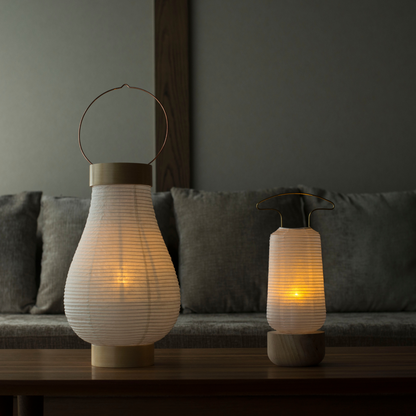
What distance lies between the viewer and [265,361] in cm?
91

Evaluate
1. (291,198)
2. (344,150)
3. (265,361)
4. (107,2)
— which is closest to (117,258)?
(265,361)

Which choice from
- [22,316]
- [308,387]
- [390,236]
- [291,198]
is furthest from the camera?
[291,198]

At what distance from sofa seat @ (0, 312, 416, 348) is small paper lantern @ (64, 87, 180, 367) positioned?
0.66 m

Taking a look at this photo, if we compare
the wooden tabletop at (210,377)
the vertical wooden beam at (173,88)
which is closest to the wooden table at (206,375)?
the wooden tabletop at (210,377)

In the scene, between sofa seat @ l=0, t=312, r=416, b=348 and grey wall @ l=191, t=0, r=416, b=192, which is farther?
grey wall @ l=191, t=0, r=416, b=192

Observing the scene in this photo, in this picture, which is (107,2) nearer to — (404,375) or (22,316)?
(22,316)

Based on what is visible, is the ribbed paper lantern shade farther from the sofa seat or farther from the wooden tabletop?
the sofa seat

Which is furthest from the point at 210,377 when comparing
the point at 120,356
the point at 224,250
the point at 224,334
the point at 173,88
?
the point at 173,88

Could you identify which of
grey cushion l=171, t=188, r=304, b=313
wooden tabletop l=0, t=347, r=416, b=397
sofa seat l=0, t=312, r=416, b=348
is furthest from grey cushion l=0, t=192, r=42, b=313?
wooden tabletop l=0, t=347, r=416, b=397

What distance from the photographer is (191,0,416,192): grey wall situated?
7.97 ft

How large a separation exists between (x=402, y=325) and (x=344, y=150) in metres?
1.13

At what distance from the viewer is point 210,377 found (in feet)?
2.53

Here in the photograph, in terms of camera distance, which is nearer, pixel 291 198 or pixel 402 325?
pixel 402 325

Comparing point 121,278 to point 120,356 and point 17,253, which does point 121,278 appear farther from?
point 17,253
